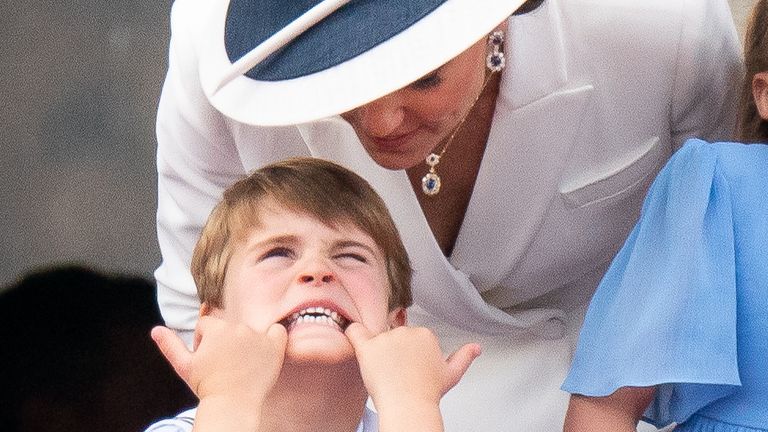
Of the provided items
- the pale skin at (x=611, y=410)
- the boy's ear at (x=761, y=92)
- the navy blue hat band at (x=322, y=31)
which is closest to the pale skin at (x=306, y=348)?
the pale skin at (x=611, y=410)

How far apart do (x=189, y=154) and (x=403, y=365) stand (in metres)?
0.57

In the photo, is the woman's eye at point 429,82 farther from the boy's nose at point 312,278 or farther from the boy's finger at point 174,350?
the boy's finger at point 174,350

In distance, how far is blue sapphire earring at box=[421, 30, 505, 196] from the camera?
184 centimetres

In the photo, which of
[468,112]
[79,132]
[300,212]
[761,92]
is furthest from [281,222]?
[79,132]

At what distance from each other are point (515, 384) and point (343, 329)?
0.54 m

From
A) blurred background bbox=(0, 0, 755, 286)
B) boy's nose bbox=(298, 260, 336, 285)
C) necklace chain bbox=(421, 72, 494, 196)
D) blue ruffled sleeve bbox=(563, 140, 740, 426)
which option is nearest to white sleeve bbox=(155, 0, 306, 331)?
necklace chain bbox=(421, 72, 494, 196)

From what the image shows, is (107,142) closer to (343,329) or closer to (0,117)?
(0,117)

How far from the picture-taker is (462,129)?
1.93 metres

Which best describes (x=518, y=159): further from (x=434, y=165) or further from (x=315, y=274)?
(x=315, y=274)

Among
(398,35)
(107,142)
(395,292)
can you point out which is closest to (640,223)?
(395,292)

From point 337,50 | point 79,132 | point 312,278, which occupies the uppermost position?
point 337,50

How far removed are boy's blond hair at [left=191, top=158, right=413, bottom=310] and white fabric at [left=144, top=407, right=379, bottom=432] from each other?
0.13 m

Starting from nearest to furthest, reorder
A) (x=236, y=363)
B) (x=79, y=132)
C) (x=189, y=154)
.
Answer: (x=236, y=363), (x=189, y=154), (x=79, y=132)

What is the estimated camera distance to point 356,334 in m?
1.55
